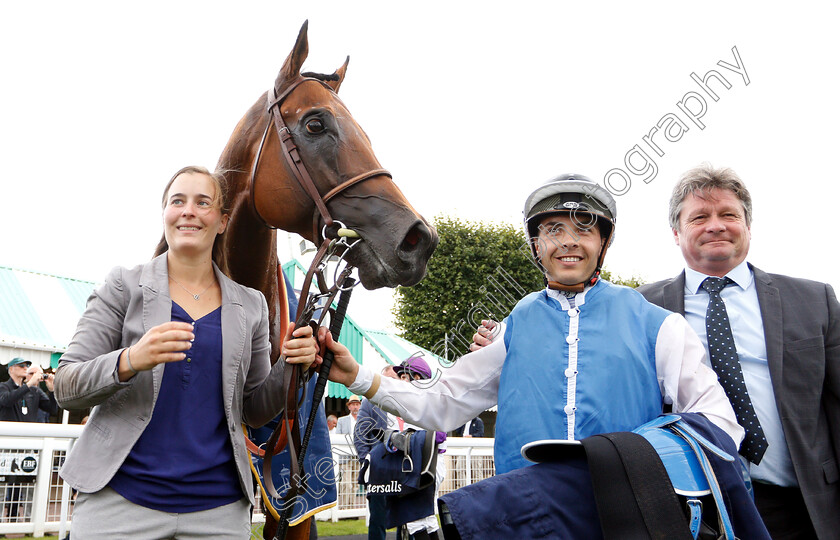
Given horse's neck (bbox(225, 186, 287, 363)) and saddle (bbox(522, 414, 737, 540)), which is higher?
horse's neck (bbox(225, 186, 287, 363))

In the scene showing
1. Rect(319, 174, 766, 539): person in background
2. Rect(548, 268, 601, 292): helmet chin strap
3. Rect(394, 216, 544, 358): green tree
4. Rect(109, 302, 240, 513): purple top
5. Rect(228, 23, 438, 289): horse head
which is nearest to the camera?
Rect(319, 174, 766, 539): person in background

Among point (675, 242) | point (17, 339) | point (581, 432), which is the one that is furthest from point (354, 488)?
point (581, 432)

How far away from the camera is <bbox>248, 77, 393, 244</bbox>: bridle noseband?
103 inches

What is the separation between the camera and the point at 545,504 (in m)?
1.49

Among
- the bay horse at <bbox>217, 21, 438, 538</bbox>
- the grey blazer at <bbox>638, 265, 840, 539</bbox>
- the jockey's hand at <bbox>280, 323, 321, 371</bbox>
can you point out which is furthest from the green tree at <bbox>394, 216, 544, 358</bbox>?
the jockey's hand at <bbox>280, 323, 321, 371</bbox>

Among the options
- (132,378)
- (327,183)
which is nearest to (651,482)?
(132,378)

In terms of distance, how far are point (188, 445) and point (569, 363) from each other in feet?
3.84

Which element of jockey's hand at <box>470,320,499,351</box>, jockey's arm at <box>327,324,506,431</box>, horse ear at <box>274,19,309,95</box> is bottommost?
jockey's arm at <box>327,324,506,431</box>

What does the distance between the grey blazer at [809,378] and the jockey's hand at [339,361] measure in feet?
4.65

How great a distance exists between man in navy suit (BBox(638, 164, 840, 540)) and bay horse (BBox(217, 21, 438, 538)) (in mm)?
1170

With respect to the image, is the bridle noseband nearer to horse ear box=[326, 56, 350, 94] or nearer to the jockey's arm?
horse ear box=[326, 56, 350, 94]

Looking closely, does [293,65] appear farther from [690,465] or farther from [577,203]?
[690,465]

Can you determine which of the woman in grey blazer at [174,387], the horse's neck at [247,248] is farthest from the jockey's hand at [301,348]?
the horse's neck at [247,248]

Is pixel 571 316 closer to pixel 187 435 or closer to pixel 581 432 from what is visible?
pixel 581 432
